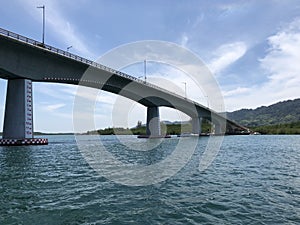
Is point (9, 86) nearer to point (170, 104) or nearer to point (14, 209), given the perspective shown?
point (14, 209)

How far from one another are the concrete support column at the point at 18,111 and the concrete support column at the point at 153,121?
57618mm

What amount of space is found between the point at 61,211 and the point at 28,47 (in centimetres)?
4160

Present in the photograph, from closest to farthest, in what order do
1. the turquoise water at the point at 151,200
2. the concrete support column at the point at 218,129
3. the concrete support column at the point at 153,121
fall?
the turquoise water at the point at 151,200, the concrete support column at the point at 153,121, the concrete support column at the point at 218,129

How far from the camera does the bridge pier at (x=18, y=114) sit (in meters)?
44.6

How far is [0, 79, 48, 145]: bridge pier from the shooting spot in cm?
4464

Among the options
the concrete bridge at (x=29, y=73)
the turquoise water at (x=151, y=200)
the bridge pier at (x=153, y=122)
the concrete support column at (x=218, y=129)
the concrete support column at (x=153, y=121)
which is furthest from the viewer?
the concrete support column at (x=218, y=129)

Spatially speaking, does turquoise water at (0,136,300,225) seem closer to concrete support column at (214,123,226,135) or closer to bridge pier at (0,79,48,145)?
bridge pier at (0,79,48,145)

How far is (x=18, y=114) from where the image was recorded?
→ 45062mm

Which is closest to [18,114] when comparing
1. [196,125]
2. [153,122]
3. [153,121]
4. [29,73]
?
[29,73]

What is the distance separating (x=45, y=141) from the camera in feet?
173

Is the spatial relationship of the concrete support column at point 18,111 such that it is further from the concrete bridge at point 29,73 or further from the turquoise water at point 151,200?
the turquoise water at point 151,200

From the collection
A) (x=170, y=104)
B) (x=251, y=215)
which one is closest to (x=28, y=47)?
(x=251, y=215)

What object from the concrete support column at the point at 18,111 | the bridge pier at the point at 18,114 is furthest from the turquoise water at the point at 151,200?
the concrete support column at the point at 18,111

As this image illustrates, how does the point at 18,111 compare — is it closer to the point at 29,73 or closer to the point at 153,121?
the point at 29,73
